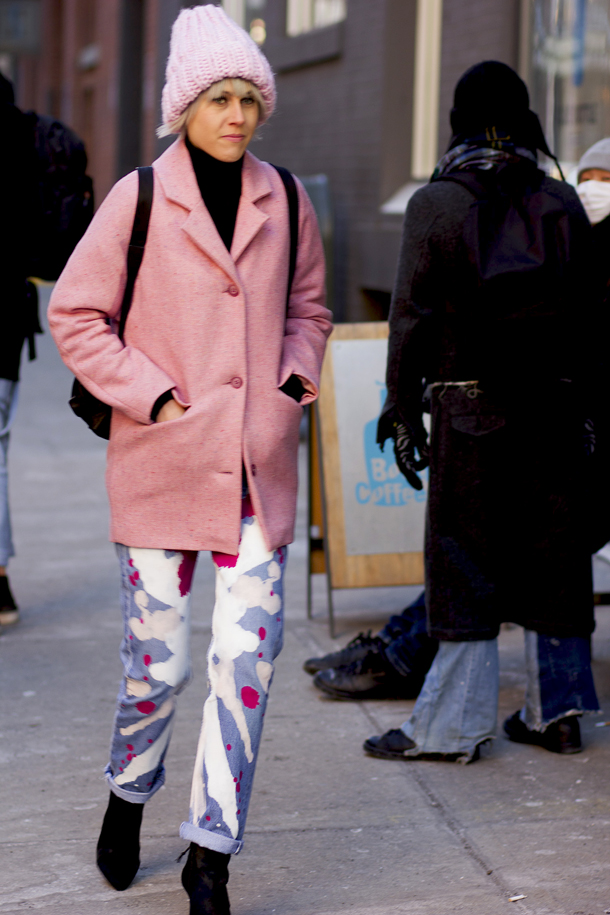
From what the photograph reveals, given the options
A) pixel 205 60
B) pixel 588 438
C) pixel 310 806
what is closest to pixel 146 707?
pixel 310 806

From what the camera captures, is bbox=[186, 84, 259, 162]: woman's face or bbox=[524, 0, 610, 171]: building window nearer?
bbox=[186, 84, 259, 162]: woman's face

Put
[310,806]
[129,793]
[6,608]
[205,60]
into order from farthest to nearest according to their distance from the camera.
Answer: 1. [6,608]
2. [310,806]
3. [129,793]
4. [205,60]

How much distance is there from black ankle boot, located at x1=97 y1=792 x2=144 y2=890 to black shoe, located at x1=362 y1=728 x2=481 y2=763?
3.50ft

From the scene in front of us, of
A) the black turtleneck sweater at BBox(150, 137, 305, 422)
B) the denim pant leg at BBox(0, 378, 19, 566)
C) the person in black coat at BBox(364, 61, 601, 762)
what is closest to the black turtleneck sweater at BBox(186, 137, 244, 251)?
the black turtleneck sweater at BBox(150, 137, 305, 422)

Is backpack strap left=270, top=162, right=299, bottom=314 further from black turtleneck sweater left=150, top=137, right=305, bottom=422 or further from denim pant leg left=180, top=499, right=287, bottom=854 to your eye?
denim pant leg left=180, top=499, right=287, bottom=854

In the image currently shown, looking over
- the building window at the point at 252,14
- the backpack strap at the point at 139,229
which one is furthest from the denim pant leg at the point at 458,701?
the building window at the point at 252,14

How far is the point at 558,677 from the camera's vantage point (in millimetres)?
3914

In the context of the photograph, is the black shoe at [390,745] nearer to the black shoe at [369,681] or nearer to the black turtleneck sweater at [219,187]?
the black shoe at [369,681]

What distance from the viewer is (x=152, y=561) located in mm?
2869

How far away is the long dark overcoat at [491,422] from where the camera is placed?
360 centimetres

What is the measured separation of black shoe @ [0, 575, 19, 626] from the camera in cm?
524

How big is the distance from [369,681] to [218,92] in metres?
2.35

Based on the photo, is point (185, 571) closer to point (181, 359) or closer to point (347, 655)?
point (181, 359)

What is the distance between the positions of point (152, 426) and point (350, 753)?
160 cm
